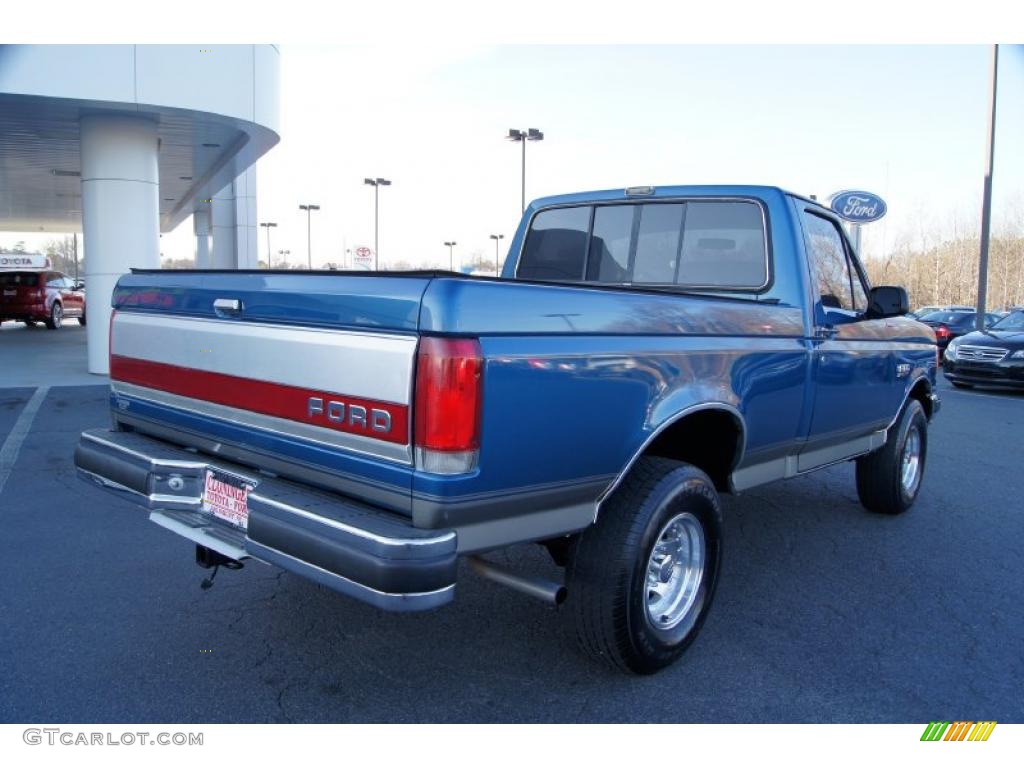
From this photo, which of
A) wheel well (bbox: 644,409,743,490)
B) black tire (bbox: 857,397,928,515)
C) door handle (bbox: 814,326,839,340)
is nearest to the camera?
wheel well (bbox: 644,409,743,490)

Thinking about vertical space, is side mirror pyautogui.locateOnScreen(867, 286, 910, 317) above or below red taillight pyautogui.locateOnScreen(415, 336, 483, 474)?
above

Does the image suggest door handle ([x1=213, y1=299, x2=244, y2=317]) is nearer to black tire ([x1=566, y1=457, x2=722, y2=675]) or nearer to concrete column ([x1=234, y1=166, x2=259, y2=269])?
black tire ([x1=566, y1=457, x2=722, y2=675])

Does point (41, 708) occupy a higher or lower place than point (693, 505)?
lower

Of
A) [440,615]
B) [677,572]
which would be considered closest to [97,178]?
[440,615]

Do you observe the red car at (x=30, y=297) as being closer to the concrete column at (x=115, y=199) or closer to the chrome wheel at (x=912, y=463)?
the concrete column at (x=115, y=199)

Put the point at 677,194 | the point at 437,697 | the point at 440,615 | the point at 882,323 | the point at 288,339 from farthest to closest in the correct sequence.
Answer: the point at 882,323 < the point at 677,194 < the point at 440,615 < the point at 437,697 < the point at 288,339

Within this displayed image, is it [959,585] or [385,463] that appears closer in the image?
[385,463]

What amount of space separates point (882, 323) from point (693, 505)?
241cm

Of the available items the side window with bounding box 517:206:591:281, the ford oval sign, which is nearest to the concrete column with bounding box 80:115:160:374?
the side window with bounding box 517:206:591:281

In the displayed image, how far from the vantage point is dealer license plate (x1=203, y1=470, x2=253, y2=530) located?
9.62 feet

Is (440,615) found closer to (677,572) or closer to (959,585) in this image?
(677,572)

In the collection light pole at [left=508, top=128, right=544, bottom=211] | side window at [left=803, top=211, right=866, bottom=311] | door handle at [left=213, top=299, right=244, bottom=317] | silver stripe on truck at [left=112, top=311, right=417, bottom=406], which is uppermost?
light pole at [left=508, top=128, right=544, bottom=211]

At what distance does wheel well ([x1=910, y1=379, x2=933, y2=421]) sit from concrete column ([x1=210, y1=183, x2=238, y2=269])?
2371cm

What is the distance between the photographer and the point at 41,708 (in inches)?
114
